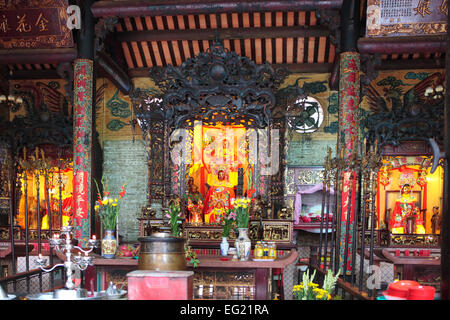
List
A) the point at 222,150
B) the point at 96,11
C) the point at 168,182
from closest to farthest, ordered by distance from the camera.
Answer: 1. the point at 96,11
2. the point at 168,182
3. the point at 222,150

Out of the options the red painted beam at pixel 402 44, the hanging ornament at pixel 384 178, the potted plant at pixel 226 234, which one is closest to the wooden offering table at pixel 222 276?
the potted plant at pixel 226 234

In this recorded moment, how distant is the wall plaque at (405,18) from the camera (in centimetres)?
866

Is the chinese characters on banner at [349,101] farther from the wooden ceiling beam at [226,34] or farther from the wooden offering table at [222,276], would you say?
the wooden offering table at [222,276]

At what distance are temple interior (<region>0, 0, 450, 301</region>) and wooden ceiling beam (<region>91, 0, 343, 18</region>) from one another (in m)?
0.02

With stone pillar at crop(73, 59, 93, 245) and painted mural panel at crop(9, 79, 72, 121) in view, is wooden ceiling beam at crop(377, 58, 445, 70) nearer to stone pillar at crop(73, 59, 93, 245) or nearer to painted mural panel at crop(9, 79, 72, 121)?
stone pillar at crop(73, 59, 93, 245)

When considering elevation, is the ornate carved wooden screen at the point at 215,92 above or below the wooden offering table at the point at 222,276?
above

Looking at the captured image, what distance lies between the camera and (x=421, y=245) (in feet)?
34.4

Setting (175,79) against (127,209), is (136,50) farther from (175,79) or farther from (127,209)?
(127,209)

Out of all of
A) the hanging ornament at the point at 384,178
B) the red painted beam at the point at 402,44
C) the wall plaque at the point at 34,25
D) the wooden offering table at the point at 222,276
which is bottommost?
the wooden offering table at the point at 222,276

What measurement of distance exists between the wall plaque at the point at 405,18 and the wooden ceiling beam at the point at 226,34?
1760 millimetres

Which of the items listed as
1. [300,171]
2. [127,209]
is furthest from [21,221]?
[300,171]

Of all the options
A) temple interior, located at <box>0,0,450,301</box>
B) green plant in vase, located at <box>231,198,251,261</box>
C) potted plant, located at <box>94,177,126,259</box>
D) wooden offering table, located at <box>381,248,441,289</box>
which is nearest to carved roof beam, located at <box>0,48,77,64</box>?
temple interior, located at <box>0,0,450,301</box>
